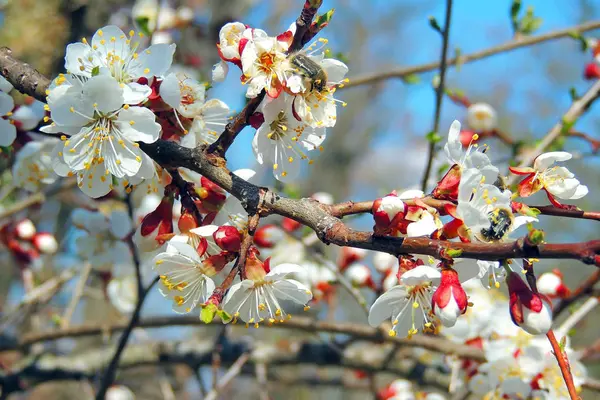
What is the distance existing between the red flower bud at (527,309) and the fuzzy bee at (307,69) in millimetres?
497

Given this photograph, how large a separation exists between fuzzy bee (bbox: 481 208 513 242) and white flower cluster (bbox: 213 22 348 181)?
1.25 ft

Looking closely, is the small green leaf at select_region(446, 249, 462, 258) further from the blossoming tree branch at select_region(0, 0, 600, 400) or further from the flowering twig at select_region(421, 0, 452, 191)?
the flowering twig at select_region(421, 0, 452, 191)

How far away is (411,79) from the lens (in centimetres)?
246

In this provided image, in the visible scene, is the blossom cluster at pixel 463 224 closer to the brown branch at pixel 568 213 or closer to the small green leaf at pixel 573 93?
the brown branch at pixel 568 213

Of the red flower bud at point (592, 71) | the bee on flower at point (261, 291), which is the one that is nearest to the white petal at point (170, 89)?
the bee on flower at point (261, 291)

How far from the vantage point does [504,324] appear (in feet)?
6.16

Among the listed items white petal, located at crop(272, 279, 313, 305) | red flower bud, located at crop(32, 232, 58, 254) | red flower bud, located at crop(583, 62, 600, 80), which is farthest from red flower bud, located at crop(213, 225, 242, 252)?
red flower bud, located at crop(583, 62, 600, 80)

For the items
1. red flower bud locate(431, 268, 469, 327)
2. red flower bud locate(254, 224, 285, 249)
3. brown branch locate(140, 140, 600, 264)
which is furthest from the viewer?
red flower bud locate(254, 224, 285, 249)

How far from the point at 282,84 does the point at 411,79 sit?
1.51m

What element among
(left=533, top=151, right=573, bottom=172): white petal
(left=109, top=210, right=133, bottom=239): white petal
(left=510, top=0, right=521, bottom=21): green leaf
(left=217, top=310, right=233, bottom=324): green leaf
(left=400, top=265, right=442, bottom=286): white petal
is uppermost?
(left=510, top=0, right=521, bottom=21): green leaf

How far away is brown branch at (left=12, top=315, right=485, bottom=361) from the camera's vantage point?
1.91 meters

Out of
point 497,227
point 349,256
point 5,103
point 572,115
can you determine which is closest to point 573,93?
point 572,115

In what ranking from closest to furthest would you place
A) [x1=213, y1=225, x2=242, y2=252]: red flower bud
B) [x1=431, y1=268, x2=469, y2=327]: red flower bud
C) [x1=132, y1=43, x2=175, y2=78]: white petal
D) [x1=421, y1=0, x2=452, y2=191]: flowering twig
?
[x1=431, y1=268, x2=469, y2=327]: red flower bud
[x1=213, y1=225, x2=242, y2=252]: red flower bud
[x1=132, y1=43, x2=175, y2=78]: white petal
[x1=421, y1=0, x2=452, y2=191]: flowering twig

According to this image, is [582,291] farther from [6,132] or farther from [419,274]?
[6,132]
